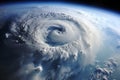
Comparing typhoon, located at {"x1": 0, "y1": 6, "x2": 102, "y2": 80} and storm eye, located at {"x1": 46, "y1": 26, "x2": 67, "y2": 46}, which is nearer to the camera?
typhoon, located at {"x1": 0, "y1": 6, "x2": 102, "y2": 80}

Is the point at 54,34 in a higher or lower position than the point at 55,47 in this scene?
higher

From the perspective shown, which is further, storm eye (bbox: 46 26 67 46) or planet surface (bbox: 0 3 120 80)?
storm eye (bbox: 46 26 67 46)

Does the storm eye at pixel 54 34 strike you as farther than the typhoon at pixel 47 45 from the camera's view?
Yes

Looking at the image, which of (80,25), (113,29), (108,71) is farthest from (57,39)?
(113,29)

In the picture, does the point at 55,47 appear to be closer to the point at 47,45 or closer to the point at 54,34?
the point at 47,45

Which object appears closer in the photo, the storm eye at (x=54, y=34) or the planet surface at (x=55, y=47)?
the planet surface at (x=55, y=47)

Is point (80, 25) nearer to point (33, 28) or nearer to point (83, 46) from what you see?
point (83, 46)

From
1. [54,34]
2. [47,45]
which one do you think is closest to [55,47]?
[47,45]
